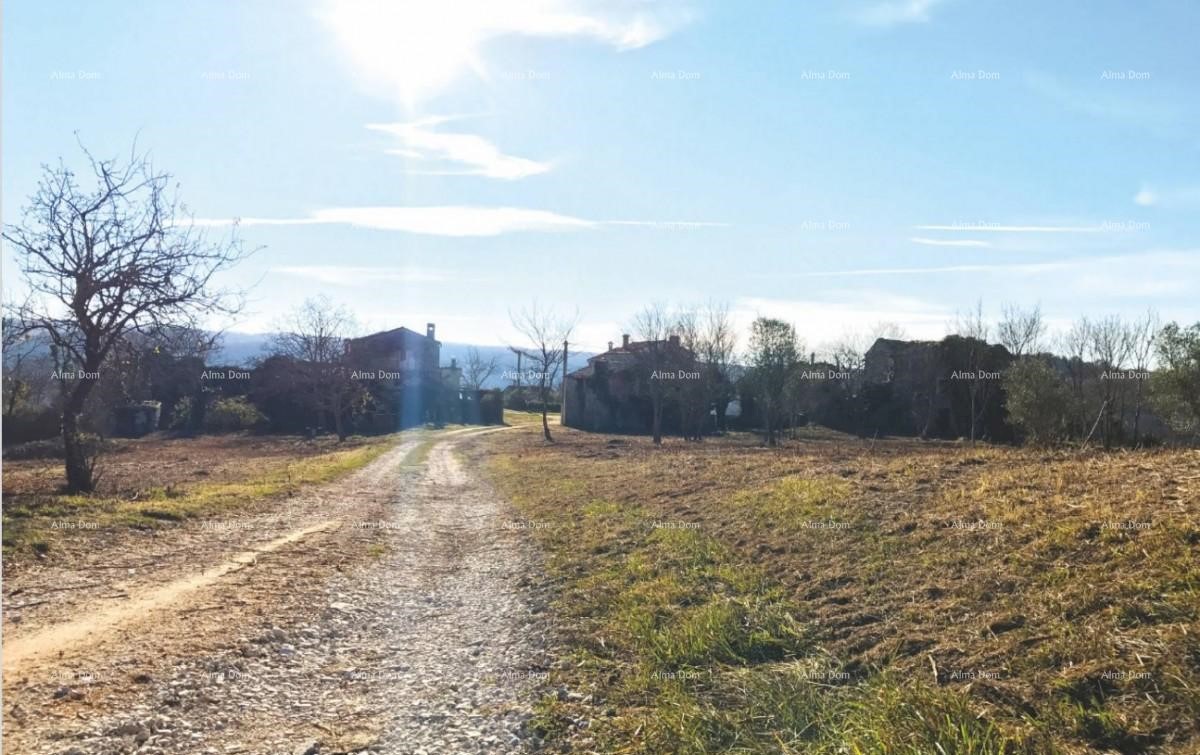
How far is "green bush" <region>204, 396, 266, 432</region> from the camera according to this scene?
55.9 metres

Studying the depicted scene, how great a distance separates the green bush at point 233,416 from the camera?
5594cm

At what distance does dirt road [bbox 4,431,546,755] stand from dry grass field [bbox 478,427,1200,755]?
830 millimetres

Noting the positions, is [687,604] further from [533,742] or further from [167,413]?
[167,413]

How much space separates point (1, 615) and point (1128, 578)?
34.8ft

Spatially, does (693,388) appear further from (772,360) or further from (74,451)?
(74,451)

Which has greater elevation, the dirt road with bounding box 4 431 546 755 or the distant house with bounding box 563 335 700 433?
the distant house with bounding box 563 335 700 433

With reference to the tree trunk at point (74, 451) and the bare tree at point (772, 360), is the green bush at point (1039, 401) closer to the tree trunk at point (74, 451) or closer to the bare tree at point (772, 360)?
the bare tree at point (772, 360)

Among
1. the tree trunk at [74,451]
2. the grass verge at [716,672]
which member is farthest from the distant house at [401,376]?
the grass verge at [716,672]

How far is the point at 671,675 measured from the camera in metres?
6.76

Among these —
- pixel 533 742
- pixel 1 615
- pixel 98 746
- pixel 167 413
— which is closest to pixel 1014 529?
pixel 533 742

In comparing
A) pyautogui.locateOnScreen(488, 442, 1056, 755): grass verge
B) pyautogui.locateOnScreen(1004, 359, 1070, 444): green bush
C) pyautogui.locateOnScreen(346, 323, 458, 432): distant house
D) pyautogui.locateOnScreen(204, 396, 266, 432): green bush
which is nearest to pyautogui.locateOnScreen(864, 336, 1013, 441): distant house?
pyautogui.locateOnScreen(1004, 359, 1070, 444): green bush

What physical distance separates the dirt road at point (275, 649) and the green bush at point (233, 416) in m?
46.1

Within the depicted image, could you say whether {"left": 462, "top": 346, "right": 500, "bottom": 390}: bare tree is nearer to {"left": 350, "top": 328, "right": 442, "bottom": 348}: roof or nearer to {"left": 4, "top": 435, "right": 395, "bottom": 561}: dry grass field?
{"left": 350, "top": 328, "right": 442, "bottom": 348}: roof

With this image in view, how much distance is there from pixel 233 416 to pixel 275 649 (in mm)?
58122
